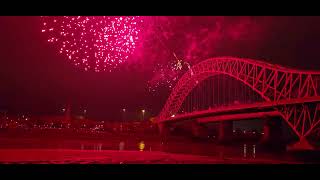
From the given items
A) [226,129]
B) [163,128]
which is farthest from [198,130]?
[163,128]

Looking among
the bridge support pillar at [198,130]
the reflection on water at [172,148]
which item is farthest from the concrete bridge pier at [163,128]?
the reflection on water at [172,148]

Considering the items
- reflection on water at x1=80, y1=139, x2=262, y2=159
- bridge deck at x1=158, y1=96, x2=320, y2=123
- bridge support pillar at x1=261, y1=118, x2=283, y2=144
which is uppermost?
bridge deck at x1=158, y1=96, x2=320, y2=123

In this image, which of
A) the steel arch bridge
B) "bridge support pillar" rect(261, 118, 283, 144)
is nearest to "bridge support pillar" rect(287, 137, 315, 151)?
the steel arch bridge

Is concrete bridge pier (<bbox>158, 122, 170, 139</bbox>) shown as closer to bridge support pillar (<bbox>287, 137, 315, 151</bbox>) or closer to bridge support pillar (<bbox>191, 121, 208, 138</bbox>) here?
bridge support pillar (<bbox>191, 121, 208, 138</bbox>)

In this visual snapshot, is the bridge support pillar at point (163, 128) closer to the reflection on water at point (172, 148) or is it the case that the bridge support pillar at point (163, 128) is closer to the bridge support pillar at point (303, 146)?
the bridge support pillar at point (303, 146)

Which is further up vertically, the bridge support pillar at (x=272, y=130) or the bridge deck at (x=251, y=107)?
the bridge deck at (x=251, y=107)
